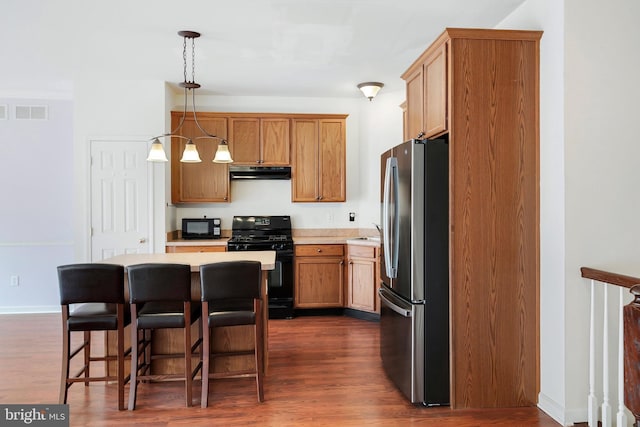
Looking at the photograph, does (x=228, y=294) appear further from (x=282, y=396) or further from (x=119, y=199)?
(x=119, y=199)

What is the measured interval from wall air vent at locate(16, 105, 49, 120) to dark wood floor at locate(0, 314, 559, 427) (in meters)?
2.68

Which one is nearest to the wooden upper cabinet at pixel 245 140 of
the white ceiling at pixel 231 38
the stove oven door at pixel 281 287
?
the white ceiling at pixel 231 38

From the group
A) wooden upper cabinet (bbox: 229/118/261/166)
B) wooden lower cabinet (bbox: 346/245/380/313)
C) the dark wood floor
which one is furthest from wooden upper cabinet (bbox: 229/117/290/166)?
the dark wood floor

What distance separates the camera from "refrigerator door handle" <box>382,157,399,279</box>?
9.36 feet

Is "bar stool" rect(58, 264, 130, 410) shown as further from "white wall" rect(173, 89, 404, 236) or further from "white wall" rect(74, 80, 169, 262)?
"white wall" rect(173, 89, 404, 236)

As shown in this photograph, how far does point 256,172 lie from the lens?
5.00m

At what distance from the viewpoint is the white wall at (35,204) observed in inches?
193

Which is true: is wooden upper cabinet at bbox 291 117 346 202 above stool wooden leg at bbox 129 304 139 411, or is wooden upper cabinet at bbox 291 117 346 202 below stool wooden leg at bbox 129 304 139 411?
above

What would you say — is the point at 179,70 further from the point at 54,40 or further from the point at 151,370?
the point at 151,370

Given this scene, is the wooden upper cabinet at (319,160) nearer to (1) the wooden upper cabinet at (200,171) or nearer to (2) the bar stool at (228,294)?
(1) the wooden upper cabinet at (200,171)

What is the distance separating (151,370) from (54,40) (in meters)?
2.93

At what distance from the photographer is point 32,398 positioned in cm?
272

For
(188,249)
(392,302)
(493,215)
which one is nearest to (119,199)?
(188,249)

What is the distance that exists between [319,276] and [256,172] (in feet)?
4.87
